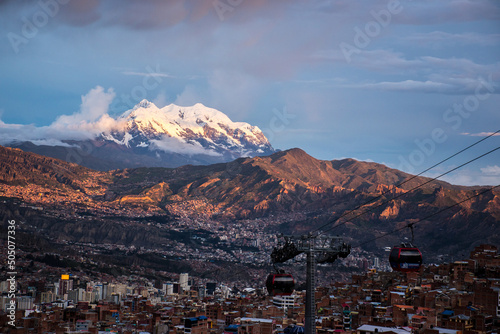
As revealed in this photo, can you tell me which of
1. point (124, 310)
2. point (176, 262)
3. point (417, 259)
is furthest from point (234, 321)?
point (176, 262)

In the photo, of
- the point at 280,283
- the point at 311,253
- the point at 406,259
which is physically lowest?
the point at 280,283

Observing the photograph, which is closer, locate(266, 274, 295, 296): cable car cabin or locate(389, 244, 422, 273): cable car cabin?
locate(266, 274, 295, 296): cable car cabin

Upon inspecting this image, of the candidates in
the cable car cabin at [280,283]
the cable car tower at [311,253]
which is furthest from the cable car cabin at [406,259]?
the cable car tower at [311,253]

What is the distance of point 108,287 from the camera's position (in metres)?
126

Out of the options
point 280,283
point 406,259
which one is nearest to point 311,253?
point 280,283

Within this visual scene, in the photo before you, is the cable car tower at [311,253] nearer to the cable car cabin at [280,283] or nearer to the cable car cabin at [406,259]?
the cable car cabin at [280,283]

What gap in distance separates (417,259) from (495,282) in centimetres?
3792

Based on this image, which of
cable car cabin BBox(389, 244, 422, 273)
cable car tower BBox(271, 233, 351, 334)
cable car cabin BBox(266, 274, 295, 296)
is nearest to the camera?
cable car tower BBox(271, 233, 351, 334)

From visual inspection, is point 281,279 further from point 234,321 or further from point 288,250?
point 234,321

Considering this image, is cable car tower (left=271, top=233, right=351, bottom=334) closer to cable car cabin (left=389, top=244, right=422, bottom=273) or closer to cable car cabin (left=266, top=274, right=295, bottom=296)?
cable car cabin (left=266, top=274, right=295, bottom=296)

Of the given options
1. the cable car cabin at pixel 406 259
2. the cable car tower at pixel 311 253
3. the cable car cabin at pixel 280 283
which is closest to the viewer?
the cable car tower at pixel 311 253

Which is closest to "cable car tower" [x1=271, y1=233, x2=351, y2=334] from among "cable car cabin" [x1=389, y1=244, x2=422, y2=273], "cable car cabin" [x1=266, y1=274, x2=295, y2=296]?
"cable car cabin" [x1=266, y1=274, x2=295, y2=296]

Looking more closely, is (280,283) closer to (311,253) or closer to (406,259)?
(311,253)

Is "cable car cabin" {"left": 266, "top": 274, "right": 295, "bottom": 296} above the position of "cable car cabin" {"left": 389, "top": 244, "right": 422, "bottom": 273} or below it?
below
